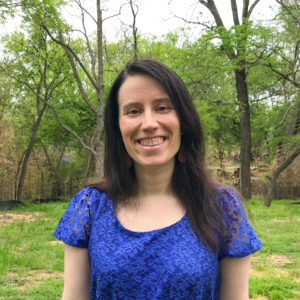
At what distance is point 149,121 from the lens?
1400 millimetres

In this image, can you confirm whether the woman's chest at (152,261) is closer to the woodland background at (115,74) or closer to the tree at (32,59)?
the woodland background at (115,74)

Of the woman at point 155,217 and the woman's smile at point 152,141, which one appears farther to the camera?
the woman's smile at point 152,141

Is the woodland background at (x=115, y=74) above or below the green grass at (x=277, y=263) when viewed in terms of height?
above

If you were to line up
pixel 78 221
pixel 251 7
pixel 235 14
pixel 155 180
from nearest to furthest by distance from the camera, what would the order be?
pixel 78 221 → pixel 155 180 → pixel 251 7 → pixel 235 14

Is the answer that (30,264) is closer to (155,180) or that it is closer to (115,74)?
(155,180)

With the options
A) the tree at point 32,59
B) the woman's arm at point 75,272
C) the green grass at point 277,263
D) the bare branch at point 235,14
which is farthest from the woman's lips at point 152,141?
the bare branch at point 235,14

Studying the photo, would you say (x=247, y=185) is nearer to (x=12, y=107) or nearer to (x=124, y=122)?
(x=12, y=107)

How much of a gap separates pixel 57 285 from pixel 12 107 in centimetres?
1442

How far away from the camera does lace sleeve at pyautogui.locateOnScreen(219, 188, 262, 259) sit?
1.33 m

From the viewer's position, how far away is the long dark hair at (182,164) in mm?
1382

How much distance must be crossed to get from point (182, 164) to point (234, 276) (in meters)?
0.47

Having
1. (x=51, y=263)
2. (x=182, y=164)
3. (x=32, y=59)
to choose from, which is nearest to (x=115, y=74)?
(x=32, y=59)

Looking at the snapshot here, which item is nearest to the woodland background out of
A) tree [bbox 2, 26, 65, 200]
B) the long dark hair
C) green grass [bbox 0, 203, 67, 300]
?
tree [bbox 2, 26, 65, 200]

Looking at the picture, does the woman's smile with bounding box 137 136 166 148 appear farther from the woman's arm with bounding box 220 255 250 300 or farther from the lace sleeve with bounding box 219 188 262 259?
the woman's arm with bounding box 220 255 250 300
